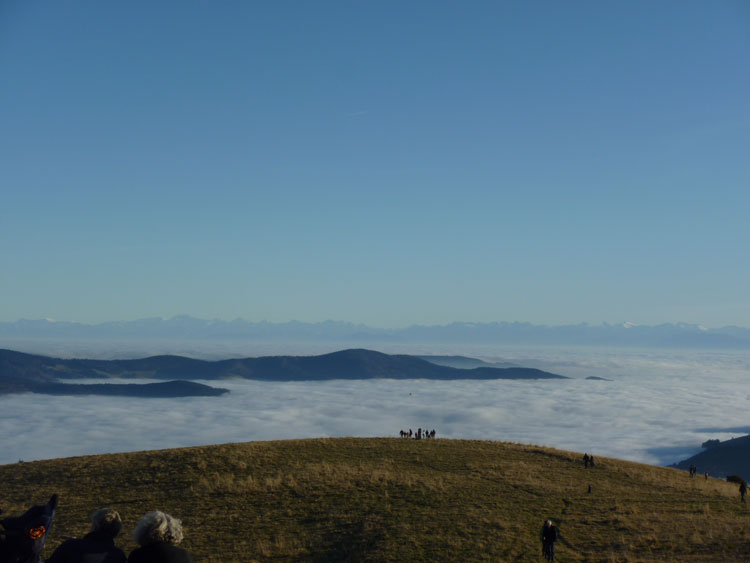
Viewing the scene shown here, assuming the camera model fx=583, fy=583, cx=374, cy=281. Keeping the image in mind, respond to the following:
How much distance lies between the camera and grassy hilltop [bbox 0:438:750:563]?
23891mm

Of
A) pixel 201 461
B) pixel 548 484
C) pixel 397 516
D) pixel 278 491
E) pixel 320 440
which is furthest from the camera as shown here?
pixel 320 440

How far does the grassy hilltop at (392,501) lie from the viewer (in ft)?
78.4

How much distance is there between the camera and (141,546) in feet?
19.1

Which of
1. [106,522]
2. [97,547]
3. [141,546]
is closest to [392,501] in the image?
[106,522]

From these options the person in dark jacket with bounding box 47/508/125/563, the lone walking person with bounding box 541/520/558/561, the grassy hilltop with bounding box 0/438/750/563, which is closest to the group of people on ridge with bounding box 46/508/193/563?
the person in dark jacket with bounding box 47/508/125/563

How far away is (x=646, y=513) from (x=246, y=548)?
19.4 meters

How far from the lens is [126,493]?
108 feet

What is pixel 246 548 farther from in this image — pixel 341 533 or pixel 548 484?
pixel 548 484

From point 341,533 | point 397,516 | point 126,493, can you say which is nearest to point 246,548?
point 341,533

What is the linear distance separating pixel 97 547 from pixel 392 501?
2561 centimetres

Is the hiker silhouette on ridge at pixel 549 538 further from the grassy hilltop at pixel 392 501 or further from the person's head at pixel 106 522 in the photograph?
the person's head at pixel 106 522

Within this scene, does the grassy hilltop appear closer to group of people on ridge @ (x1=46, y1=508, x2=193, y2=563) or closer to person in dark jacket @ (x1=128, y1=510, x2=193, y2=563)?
group of people on ridge @ (x1=46, y1=508, x2=193, y2=563)

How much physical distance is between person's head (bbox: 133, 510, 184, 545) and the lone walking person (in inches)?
690

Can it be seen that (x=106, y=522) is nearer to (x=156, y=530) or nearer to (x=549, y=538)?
(x=156, y=530)
